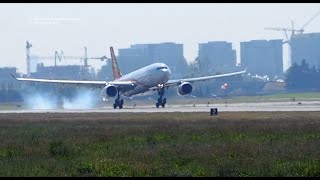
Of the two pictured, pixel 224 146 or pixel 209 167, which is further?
pixel 224 146

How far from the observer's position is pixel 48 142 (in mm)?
35750

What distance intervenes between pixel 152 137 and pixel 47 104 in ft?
320

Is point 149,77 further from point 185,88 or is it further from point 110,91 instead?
point 110,91

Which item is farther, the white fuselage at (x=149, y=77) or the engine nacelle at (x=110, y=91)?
the white fuselage at (x=149, y=77)

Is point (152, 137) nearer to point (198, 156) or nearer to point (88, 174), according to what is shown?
point (198, 156)

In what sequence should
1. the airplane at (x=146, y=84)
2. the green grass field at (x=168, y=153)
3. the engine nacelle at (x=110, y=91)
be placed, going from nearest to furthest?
the green grass field at (x=168, y=153) < the engine nacelle at (x=110, y=91) < the airplane at (x=146, y=84)

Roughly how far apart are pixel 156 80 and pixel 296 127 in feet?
181

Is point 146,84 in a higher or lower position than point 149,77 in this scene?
lower

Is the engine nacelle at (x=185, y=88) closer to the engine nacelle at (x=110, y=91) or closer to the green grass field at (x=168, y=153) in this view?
the engine nacelle at (x=110, y=91)

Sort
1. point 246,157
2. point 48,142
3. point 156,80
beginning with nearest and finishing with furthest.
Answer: point 246,157
point 48,142
point 156,80

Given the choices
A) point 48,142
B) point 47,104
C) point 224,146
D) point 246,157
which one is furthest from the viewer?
point 47,104

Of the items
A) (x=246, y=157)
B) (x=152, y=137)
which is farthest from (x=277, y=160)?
(x=152, y=137)

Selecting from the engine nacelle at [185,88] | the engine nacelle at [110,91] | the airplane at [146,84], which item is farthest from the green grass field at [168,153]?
the engine nacelle at [185,88]

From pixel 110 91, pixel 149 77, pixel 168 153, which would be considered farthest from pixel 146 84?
pixel 168 153
